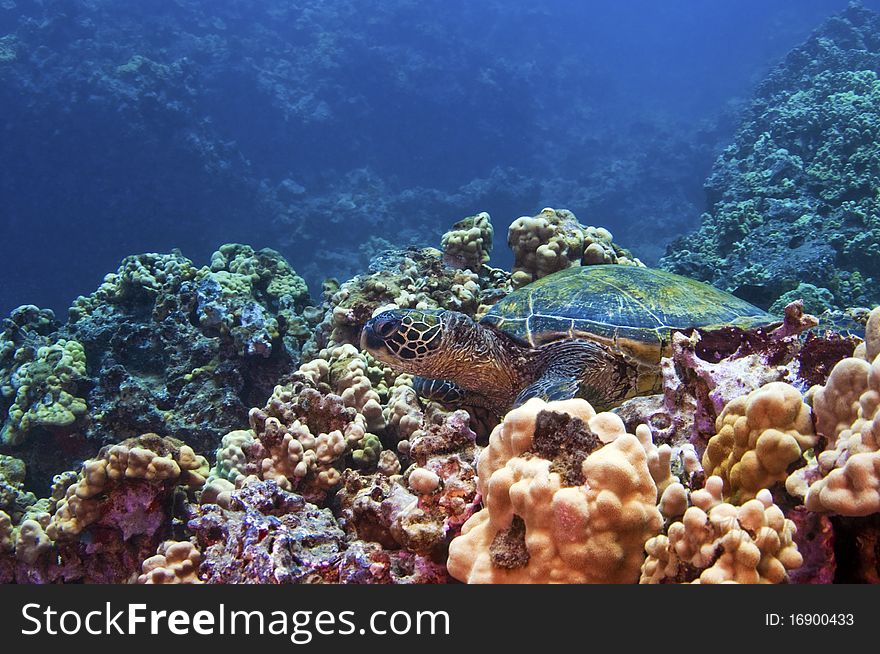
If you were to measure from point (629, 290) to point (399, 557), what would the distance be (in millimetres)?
3311

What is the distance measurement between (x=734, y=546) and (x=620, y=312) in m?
3.06

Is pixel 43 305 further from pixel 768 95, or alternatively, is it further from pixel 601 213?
pixel 768 95

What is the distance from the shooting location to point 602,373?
4152 mm

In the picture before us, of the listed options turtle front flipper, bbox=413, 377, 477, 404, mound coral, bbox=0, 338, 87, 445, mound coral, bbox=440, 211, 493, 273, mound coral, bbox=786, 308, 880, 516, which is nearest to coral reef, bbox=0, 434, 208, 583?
turtle front flipper, bbox=413, 377, 477, 404

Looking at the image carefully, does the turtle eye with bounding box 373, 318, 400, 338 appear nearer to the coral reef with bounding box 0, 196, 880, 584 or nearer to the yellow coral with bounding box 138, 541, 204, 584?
the coral reef with bounding box 0, 196, 880, 584

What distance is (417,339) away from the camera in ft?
12.6

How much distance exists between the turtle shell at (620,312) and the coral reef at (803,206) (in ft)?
18.6

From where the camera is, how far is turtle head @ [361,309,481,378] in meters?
3.80

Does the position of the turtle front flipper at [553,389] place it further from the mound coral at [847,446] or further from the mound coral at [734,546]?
the mound coral at [734,546]

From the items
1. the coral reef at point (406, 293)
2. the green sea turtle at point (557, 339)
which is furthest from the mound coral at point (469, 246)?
the green sea turtle at point (557, 339)

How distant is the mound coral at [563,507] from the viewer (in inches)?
61.4

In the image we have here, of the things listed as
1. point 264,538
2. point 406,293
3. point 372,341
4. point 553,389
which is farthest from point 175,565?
point 406,293

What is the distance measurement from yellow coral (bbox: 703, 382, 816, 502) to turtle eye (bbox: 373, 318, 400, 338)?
2.49 m

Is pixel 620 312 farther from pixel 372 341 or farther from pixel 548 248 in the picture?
pixel 372 341
